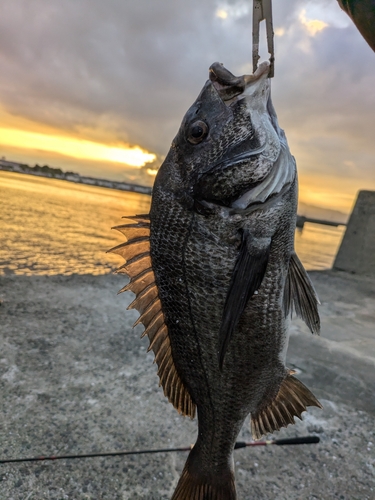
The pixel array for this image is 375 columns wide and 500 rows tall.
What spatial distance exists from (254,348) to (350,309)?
5004 millimetres

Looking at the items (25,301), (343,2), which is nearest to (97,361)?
(25,301)

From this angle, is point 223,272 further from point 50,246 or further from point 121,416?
point 50,246

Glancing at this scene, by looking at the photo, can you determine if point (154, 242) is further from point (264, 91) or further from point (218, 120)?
point (264, 91)

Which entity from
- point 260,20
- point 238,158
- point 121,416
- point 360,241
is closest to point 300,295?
point 238,158

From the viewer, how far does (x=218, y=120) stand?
1.73 meters

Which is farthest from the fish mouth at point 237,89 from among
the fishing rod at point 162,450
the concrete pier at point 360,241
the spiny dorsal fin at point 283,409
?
the concrete pier at point 360,241

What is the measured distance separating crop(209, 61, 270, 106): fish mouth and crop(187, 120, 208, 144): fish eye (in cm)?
16

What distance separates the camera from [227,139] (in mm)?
1702

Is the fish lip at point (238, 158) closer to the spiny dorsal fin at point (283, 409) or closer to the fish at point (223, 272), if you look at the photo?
the fish at point (223, 272)

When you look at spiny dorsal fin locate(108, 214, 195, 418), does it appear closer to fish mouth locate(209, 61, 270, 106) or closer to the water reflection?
fish mouth locate(209, 61, 270, 106)

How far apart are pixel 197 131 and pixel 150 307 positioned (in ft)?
3.31

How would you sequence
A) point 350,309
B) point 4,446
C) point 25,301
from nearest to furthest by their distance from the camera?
1. point 4,446
2. point 25,301
3. point 350,309

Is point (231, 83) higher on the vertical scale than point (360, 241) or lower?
higher

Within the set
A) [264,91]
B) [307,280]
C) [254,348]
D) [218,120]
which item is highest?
[264,91]
